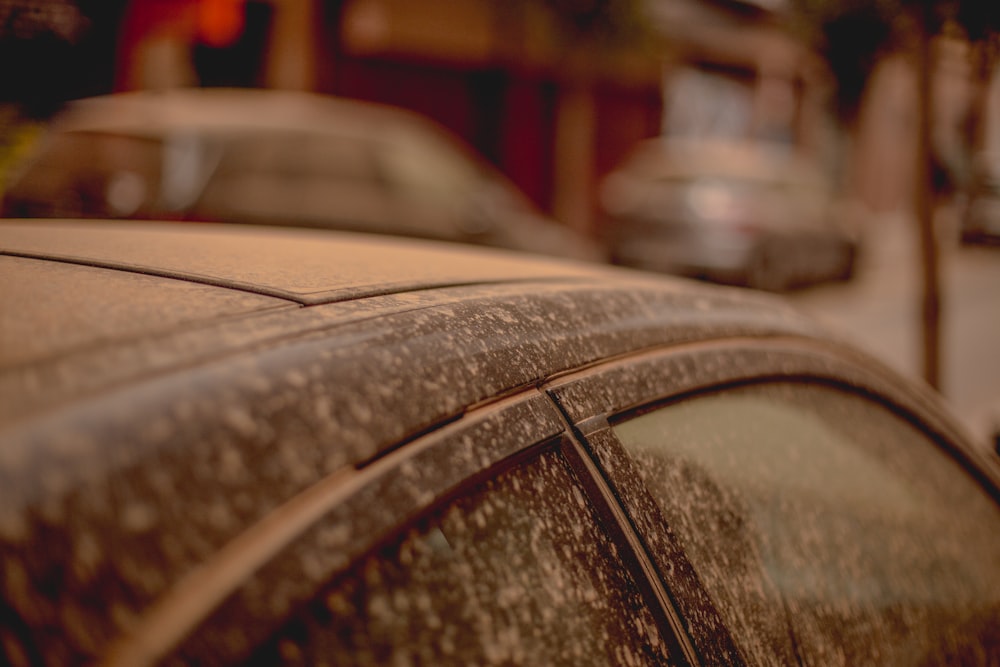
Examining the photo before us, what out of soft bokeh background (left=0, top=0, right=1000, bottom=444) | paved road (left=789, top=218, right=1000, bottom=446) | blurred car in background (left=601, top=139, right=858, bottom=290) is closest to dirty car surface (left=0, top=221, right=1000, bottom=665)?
soft bokeh background (left=0, top=0, right=1000, bottom=444)

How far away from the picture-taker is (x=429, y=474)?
77 centimetres

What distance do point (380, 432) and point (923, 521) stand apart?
3.93 feet

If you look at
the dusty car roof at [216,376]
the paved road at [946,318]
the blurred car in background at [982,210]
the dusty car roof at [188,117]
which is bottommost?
the paved road at [946,318]

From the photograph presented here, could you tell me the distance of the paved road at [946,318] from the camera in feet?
23.9

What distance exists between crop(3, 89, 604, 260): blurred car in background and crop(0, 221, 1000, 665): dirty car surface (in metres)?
3.68

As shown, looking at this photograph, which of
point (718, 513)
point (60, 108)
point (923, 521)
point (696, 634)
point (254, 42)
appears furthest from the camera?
point (254, 42)

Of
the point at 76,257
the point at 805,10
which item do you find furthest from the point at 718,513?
the point at 805,10

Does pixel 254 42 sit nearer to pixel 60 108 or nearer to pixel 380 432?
pixel 60 108

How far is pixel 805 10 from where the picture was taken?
4.10 m

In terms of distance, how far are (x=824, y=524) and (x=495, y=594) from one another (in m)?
0.70

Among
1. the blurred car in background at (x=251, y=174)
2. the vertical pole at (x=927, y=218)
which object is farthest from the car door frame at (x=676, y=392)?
the blurred car in background at (x=251, y=174)

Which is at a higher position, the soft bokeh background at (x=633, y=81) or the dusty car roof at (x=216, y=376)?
the soft bokeh background at (x=633, y=81)

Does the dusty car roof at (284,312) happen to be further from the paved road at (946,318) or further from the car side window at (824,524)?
the paved road at (946,318)

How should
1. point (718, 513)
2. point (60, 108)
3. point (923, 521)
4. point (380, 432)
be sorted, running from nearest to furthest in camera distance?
point (380, 432) → point (718, 513) → point (923, 521) → point (60, 108)
